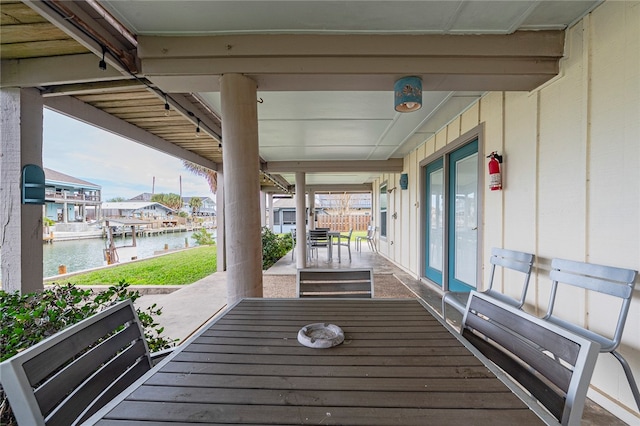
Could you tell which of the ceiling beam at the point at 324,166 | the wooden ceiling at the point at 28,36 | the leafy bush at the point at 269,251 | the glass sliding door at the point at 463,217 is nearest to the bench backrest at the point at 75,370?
the wooden ceiling at the point at 28,36

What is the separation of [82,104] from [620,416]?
202 inches

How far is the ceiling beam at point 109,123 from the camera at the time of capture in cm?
248

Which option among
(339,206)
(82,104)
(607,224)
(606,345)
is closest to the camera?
(606,345)

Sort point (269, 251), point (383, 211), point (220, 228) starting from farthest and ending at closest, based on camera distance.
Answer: point (383, 211) < point (269, 251) < point (220, 228)

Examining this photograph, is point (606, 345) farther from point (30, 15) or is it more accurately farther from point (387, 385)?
point (30, 15)

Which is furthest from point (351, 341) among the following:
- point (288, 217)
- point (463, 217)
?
point (288, 217)

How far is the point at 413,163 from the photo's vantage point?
5078mm

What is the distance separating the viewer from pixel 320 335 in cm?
114

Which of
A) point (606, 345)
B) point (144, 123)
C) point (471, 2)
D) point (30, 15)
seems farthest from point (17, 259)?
point (606, 345)

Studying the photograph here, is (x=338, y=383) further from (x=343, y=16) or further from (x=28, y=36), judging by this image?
(x=28, y=36)

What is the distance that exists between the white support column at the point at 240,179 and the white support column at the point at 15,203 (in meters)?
1.52

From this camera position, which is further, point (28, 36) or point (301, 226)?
point (301, 226)

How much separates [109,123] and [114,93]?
70cm

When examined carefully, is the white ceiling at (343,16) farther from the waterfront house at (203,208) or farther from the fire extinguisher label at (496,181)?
the waterfront house at (203,208)
